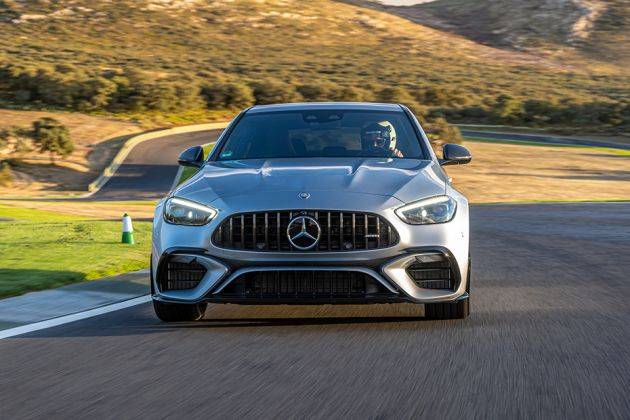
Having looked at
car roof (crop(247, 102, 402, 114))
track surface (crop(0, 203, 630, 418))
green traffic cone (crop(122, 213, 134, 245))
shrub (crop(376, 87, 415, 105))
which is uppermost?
car roof (crop(247, 102, 402, 114))

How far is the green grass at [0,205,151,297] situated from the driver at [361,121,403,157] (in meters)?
3.19

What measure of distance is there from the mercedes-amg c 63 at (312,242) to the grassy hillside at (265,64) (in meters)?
58.2

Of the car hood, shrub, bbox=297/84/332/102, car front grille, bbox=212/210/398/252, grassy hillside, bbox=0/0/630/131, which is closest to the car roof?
the car hood

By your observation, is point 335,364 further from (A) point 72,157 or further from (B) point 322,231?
(A) point 72,157

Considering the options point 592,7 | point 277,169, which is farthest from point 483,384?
point 592,7

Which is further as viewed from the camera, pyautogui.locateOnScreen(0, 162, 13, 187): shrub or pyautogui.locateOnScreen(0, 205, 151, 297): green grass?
pyautogui.locateOnScreen(0, 162, 13, 187): shrub

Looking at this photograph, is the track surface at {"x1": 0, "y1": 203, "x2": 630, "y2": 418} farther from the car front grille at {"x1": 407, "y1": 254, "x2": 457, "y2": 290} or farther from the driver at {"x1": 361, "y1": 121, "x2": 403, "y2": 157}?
the driver at {"x1": 361, "y1": 121, "x2": 403, "y2": 157}

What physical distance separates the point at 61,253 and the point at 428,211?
6852mm

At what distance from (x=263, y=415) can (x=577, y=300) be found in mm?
4599

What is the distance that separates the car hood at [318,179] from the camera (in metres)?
7.24

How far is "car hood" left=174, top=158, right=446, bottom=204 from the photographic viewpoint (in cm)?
724

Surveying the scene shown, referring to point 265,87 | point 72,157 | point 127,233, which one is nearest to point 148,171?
point 72,157

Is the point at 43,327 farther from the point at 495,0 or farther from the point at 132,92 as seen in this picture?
the point at 495,0

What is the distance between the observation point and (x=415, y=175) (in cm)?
765
